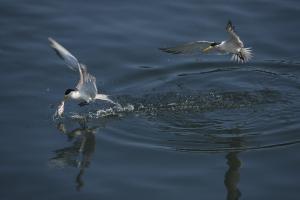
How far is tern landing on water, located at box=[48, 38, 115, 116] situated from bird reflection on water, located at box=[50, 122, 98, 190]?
479mm

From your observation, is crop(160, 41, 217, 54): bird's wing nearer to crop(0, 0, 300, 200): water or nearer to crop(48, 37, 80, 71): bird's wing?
crop(0, 0, 300, 200): water

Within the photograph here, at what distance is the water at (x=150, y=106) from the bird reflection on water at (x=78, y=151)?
27 millimetres

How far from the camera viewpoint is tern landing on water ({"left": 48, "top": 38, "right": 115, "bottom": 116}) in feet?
40.1

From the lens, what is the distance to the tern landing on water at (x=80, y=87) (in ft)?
40.1

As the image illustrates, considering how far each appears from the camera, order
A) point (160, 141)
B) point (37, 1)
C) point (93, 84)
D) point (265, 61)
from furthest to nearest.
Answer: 1. point (37, 1)
2. point (265, 61)
3. point (93, 84)
4. point (160, 141)

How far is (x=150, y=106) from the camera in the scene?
1275 centimetres

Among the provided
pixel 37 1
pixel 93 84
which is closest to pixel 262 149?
pixel 93 84

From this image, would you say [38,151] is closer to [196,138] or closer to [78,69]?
[78,69]

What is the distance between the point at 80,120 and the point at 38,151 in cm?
128

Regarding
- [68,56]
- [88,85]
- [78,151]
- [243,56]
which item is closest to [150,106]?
[88,85]

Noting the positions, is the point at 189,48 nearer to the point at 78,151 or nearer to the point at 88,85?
the point at 88,85

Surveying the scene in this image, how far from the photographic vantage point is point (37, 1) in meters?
17.2

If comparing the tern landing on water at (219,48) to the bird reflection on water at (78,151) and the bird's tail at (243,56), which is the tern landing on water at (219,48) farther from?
the bird reflection on water at (78,151)

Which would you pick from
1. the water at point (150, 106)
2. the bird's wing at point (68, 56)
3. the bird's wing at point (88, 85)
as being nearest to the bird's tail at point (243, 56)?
the water at point (150, 106)
